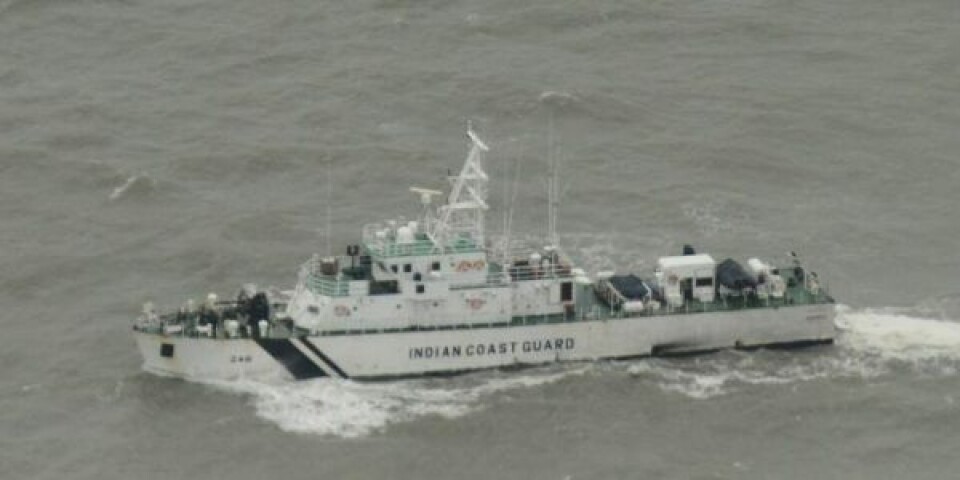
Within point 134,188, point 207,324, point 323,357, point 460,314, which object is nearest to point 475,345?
point 460,314

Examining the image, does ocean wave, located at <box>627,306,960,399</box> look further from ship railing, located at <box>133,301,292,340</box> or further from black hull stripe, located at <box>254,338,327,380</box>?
ship railing, located at <box>133,301,292,340</box>

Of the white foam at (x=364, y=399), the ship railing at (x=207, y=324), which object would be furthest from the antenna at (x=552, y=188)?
the ship railing at (x=207, y=324)

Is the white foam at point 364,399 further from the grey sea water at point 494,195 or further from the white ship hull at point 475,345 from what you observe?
the white ship hull at point 475,345

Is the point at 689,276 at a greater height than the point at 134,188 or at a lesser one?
lesser

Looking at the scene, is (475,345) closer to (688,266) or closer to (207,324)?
(688,266)

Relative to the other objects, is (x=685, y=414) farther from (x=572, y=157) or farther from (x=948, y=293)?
(x=572, y=157)

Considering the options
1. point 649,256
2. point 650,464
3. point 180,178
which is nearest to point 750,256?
point 649,256
